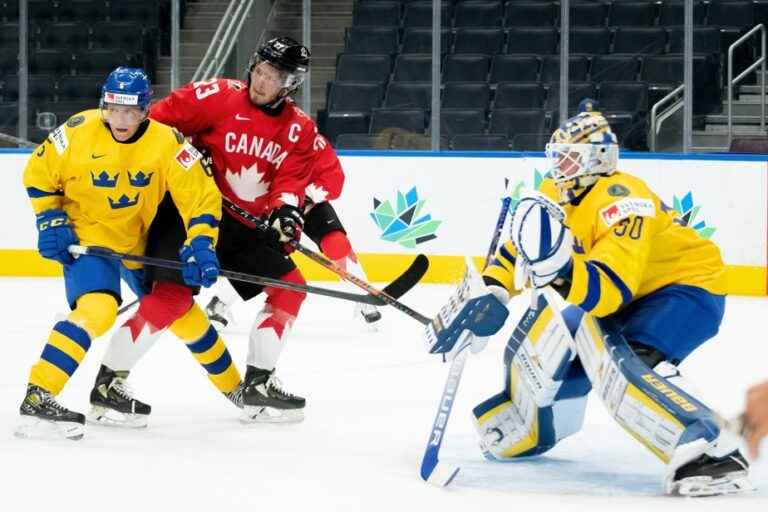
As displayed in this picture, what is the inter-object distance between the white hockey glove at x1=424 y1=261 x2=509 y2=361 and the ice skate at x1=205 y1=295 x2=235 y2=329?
2.96 m

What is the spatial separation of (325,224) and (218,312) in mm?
802

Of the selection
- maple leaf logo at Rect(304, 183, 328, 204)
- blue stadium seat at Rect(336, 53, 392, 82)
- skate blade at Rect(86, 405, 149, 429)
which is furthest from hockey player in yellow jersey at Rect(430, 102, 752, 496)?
blue stadium seat at Rect(336, 53, 392, 82)

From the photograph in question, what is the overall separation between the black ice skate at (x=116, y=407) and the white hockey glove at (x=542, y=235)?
1458 millimetres

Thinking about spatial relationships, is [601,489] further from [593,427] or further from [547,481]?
[593,427]

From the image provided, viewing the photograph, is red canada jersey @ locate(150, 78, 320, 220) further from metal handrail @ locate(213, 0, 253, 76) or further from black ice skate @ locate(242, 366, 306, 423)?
metal handrail @ locate(213, 0, 253, 76)

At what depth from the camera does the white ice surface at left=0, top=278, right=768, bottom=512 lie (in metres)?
3.26

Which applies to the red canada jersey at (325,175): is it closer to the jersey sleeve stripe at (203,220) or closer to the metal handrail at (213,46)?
the jersey sleeve stripe at (203,220)

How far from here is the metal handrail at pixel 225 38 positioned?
8.61 metres

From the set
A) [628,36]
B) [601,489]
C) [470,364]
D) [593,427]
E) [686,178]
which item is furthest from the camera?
[628,36]

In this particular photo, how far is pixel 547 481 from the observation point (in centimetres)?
349

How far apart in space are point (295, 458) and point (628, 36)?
→ 5.25 m

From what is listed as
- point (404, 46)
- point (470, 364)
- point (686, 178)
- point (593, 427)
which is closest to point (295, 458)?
point (593, 427)

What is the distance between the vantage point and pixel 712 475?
3254mm

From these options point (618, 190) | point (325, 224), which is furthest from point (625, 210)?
point (325, 224)
